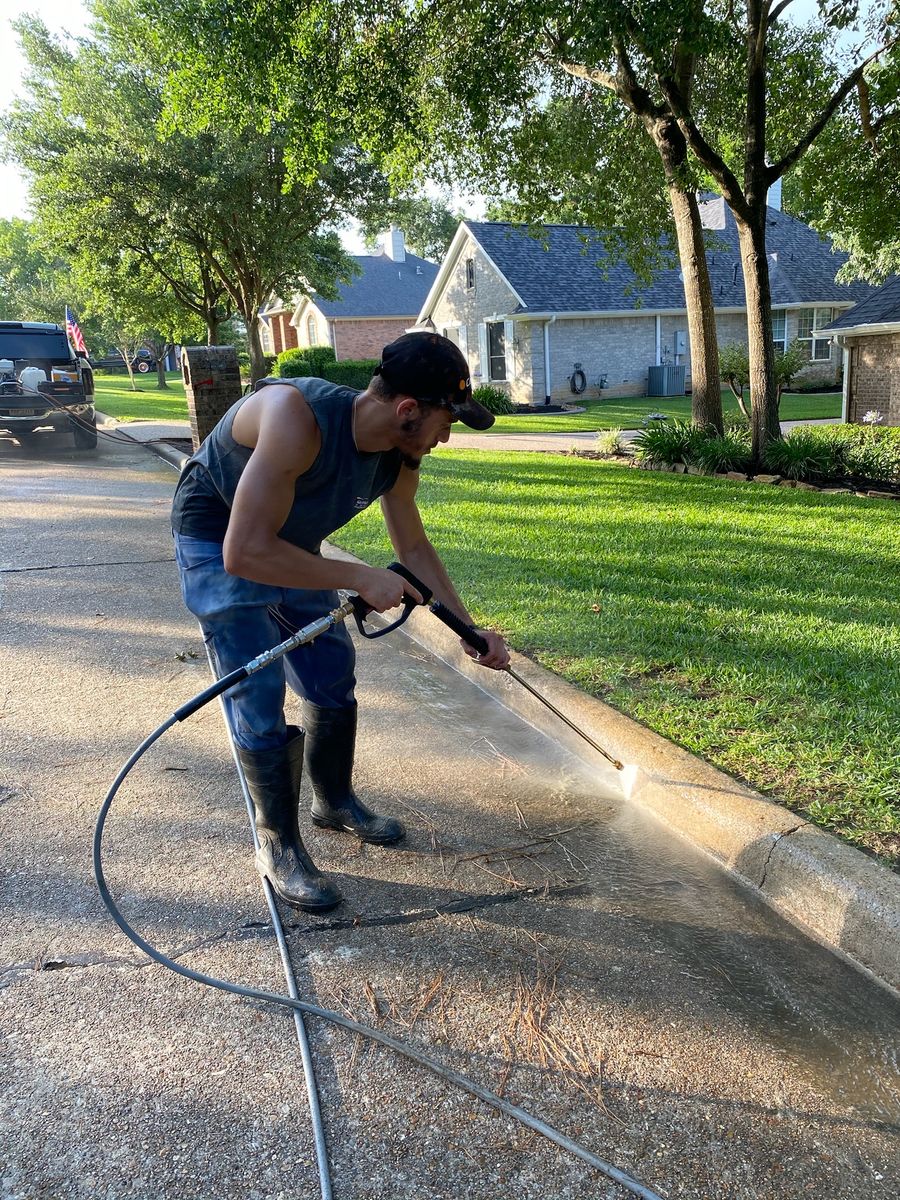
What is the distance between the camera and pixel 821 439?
10766 millimetres

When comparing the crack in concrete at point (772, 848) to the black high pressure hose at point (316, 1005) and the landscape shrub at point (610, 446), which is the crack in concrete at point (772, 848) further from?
the landscape shrub at point (610, 446)

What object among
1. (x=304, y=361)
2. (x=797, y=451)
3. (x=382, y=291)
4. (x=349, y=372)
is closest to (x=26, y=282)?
(x=382, y=291)

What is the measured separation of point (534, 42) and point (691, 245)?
318cm

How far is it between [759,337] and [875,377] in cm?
748

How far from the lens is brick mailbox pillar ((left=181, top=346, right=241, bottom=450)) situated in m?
10.6

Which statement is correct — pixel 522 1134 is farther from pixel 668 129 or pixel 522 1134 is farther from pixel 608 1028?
pixel 668 129

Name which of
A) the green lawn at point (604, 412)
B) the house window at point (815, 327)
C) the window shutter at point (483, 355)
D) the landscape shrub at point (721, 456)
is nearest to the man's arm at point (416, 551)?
the landscape shrub at point (721, 456)

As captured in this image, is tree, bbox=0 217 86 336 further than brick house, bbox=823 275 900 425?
Yes

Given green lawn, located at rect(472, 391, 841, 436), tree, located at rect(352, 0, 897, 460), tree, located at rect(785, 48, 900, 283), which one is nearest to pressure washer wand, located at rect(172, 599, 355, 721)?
tree, located at rect(352, 0, 897, 460)

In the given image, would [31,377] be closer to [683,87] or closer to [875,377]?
[683,87]

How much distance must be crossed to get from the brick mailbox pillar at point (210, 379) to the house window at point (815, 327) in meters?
21.8

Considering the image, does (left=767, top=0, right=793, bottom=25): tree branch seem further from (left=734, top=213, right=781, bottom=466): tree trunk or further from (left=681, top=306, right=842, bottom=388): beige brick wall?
(left=681, top=306, right=842, bottom=388): beige brick wall

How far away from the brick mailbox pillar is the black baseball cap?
8.84 metres

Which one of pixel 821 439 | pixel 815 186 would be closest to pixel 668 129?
pixel 815 186
